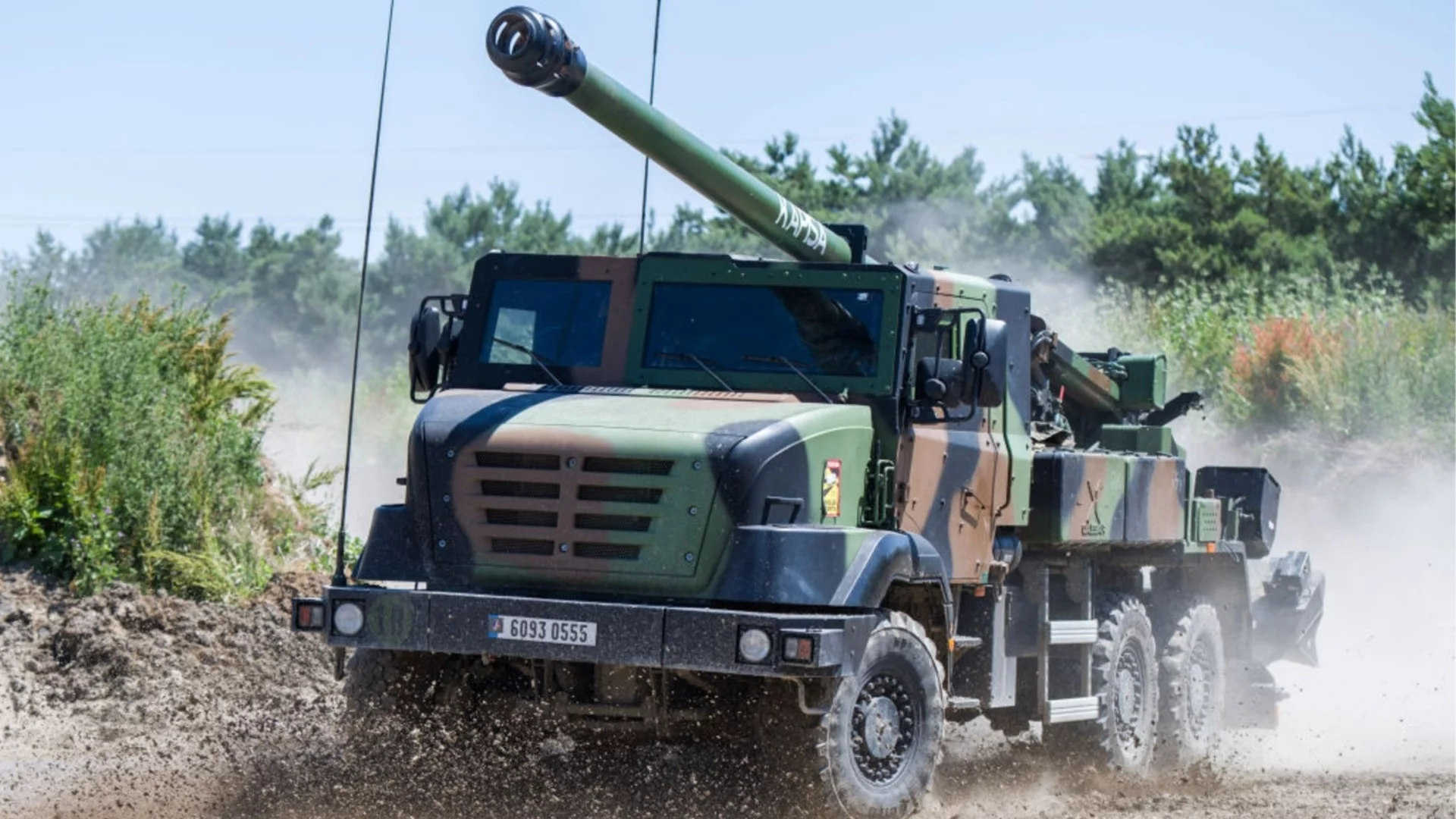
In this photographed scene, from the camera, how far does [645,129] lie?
28.9 ft

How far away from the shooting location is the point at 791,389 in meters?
9.30

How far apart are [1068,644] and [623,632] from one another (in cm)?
369

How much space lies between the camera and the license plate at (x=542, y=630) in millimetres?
8320

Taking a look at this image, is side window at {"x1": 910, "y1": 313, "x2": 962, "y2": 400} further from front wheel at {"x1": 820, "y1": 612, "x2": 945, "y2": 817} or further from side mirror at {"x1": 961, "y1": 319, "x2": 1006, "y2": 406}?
front wheel at {"x1": 820, "y1": 612, "x2": 945, "y2": 817}

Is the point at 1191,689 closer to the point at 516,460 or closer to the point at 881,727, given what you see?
the point at 881,727

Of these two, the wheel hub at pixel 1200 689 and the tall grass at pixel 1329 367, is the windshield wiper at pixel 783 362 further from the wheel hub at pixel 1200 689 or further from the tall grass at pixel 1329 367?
the tall grass at pixel 1329 367

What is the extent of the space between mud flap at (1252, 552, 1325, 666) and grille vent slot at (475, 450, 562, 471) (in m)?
7.24

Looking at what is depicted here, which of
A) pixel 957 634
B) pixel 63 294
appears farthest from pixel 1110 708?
pixel 63 294

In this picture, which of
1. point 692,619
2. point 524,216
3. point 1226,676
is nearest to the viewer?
point 692,619

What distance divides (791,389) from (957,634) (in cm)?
174

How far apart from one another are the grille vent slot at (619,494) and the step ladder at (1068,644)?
126 inches

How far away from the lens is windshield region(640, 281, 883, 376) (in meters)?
9.41

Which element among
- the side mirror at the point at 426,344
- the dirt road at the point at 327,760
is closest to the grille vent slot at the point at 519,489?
the dirt road at the point at 327,760

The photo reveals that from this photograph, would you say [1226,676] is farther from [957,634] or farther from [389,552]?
[389,552]
